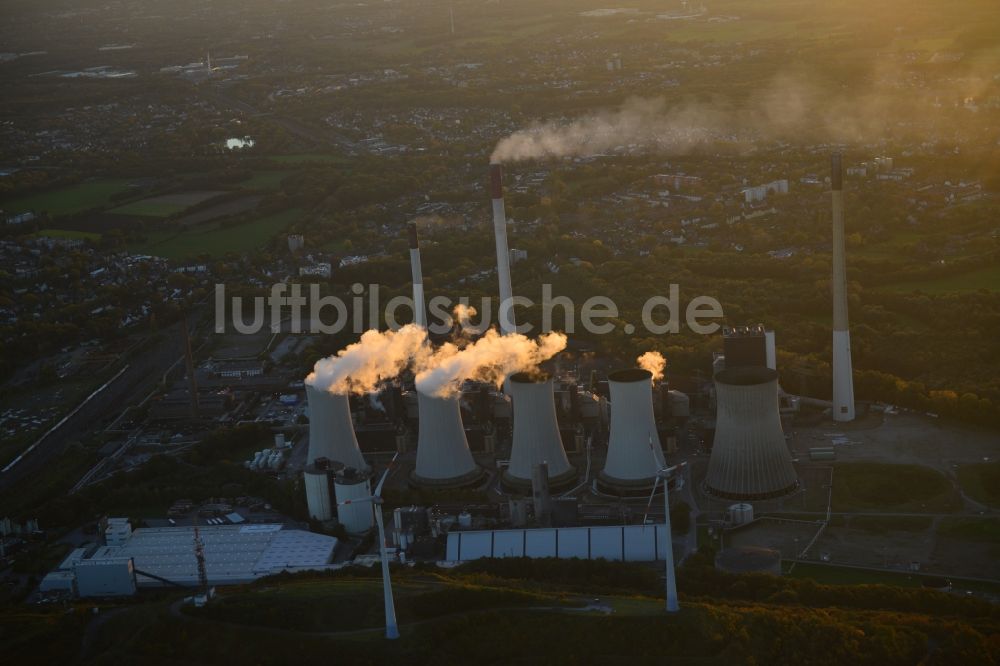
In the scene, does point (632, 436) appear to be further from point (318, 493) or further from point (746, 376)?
point (318, 493)

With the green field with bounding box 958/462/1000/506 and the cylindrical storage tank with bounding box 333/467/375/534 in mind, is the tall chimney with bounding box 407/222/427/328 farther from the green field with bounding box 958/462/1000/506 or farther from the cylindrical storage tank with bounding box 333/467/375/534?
the green field with bounding box 958/462/1000/506

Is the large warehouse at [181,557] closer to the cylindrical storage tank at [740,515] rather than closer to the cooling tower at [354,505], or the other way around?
the cooling tower at [354,505]

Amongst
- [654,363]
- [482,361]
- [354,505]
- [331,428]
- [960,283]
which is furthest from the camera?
[960,283]

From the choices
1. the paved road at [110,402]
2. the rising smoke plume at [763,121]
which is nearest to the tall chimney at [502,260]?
the paved road at [110,402]

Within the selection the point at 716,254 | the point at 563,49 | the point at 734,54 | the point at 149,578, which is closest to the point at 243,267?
the point at 716,254

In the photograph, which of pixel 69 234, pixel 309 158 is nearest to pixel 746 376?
pixel 69 234

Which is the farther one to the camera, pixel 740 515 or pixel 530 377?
pixel 530 377
